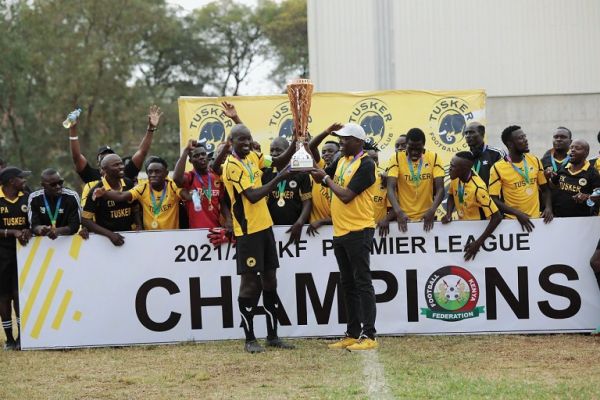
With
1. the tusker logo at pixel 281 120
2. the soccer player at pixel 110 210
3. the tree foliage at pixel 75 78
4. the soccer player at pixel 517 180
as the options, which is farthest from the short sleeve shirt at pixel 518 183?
the tree foliage at pixel 75 78

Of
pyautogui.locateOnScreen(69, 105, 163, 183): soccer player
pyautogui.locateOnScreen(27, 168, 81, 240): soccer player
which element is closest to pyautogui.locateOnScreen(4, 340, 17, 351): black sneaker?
pyautogui.locateOnScreen(27, 168, 81, 240): soccer player

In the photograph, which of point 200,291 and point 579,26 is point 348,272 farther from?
point 579,26

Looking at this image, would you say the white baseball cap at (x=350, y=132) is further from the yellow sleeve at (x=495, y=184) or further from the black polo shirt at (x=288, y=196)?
the yellow sleeve at (x=495, y=184)

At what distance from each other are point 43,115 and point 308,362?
35295 mm

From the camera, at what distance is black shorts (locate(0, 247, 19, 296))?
36.7 ft

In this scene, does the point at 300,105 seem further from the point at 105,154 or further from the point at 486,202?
the point at 105,154

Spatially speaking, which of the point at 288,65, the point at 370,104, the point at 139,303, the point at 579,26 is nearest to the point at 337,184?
the point at 139,303

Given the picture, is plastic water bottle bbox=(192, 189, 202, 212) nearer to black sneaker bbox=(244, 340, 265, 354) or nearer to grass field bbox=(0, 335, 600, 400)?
grass field bbox=(0, 335, 600, 400)

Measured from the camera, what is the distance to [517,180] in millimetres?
11164

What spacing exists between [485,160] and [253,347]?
3.69 m

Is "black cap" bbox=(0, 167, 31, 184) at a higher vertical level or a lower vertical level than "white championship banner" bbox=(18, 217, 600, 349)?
higher

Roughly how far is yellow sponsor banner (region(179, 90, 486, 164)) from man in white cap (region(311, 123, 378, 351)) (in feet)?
19.5

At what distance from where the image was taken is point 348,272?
10.2 meters

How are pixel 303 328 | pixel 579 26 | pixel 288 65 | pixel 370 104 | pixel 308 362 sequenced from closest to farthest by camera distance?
1. pixel 308 362
2. pixel 303 328
3. pixel 370 104
4. pixel 579 26
5. pixel 288 65
